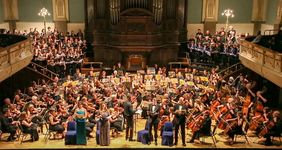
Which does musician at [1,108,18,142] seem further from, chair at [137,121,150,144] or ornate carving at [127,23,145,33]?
ornate carving at [127,23,145,33]

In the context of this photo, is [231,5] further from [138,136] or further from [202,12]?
[138,136]

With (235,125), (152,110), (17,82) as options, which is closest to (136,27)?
(17,82)

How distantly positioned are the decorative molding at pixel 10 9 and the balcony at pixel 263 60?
13783 millimetres

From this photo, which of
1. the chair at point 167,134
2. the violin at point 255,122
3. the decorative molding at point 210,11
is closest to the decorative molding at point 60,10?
the decorative molding at point 210,11

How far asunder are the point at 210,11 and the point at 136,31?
5.61 metres

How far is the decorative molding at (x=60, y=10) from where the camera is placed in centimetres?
2269

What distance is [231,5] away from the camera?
22.7 metres

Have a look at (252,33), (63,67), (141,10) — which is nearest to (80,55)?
(63,67)

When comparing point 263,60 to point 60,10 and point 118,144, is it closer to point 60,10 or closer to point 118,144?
point 118,144

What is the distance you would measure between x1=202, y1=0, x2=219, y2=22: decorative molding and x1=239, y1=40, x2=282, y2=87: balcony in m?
6.96

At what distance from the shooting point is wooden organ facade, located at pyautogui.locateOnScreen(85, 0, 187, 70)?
19.2 meters

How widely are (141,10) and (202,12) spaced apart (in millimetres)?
5082

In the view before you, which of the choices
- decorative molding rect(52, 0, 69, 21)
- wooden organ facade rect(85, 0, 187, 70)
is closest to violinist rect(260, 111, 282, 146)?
wooden organ facade rect(85, 0, 187, 70)

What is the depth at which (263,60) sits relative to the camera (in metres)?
13.2
